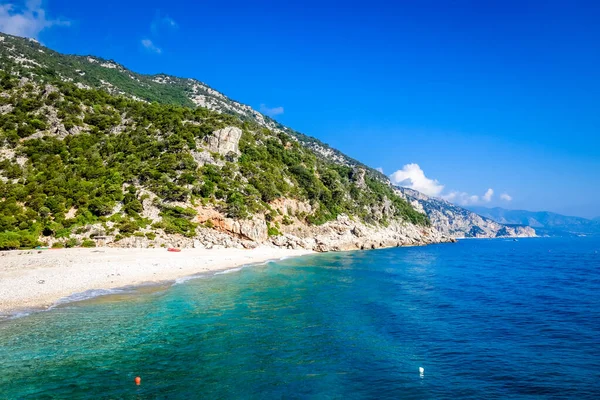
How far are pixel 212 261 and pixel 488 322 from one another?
106ft

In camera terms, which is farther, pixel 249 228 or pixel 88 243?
pixel 249 228

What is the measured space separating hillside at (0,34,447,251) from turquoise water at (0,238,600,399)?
101 feet

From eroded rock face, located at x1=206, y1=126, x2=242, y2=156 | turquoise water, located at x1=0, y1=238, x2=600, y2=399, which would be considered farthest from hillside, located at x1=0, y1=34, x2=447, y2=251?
turquoise water, located at x1=0, y1=238, x2=600, y2=399

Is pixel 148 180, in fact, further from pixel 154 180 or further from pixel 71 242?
pixel 71 242

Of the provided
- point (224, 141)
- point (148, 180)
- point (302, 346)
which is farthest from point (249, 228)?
point (302, 346)

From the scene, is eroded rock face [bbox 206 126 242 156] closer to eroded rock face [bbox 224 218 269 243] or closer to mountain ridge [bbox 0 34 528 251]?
mountain ridge [bbox 0 34 528 251]

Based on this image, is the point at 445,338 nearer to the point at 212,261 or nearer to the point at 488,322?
the point at 488,322

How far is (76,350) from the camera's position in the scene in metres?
14.2

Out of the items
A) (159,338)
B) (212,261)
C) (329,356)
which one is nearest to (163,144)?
(212,261)

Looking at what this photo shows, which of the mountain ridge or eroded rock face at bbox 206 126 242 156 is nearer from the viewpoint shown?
the mountain ridge

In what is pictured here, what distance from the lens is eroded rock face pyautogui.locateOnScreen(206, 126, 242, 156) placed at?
73.6 m

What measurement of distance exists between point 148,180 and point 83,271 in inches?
1309

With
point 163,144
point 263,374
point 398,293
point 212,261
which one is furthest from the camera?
point 163,144

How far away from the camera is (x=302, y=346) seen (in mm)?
15539
